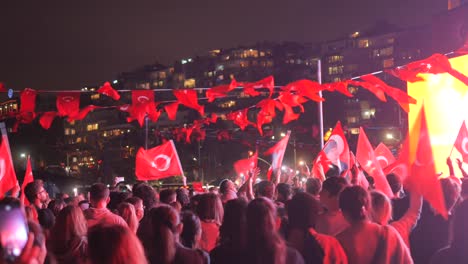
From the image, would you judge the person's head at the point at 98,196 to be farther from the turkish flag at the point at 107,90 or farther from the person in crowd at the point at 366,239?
the turkish flag at the point at 107,90

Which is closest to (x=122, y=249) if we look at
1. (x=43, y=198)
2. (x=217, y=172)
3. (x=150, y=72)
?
(x=43, y=198)

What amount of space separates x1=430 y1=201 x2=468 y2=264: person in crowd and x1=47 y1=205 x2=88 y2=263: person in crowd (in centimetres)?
288

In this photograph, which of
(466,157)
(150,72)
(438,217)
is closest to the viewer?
(438,217)

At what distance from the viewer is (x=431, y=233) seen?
621 centimetres

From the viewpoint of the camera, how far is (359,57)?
111438 millimetres

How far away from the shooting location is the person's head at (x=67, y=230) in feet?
15.6

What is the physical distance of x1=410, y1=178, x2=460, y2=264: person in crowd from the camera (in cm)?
613

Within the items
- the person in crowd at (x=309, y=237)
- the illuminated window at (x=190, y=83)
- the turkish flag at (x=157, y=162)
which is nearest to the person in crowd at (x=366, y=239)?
the person in crowd at (x=309, y=237)

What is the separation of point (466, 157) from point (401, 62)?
88602 millimetres

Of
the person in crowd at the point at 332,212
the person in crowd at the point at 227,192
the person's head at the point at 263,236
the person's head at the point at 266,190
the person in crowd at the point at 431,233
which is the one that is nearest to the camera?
the person's head at the point at 263,236

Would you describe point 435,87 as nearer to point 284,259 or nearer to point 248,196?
point 248,196

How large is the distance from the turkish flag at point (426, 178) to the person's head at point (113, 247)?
11.0 ft

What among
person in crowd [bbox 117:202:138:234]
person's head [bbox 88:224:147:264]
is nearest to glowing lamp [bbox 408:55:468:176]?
person in crowd [bbox 117:202:138:234]

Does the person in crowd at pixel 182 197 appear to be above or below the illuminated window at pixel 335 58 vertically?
above
